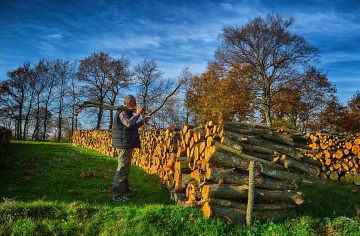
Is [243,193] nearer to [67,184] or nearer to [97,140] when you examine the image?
[67,184]

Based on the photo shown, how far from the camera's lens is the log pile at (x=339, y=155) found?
885 centimetres

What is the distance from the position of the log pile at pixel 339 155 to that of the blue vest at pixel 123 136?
23.4ft

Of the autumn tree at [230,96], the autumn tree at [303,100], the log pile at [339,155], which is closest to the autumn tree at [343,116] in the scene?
the autumn tree at [303,100]

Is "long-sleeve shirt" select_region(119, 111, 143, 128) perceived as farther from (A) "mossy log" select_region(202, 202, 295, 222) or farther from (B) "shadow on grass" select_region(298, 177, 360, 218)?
(B) "shadow on grass" select_region(298, 177, 360, 218)

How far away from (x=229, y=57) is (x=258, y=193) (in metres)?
21.4

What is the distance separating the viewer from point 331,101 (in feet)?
84.2

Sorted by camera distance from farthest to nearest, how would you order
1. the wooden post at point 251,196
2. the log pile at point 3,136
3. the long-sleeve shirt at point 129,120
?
1. the log pile at point 3,136
2. the long-sleeve shirt at point 129,120
3. the wooden post at point 251,196

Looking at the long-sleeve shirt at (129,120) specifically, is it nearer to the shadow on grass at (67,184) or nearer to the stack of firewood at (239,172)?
the stack of firewood at (239,172)

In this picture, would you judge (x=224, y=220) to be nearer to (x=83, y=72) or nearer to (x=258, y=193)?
(x=258, y=193)

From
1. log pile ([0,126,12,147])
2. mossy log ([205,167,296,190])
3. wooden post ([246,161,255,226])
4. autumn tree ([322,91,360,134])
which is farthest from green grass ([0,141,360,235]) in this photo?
autumn tree ([322,91,360,134])

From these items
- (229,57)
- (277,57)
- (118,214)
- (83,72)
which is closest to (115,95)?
(83,72)

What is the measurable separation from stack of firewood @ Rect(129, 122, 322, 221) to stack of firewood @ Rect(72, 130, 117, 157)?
1018cm

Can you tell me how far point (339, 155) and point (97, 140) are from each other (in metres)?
15.6

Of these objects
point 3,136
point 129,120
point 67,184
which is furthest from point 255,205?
point 3,136
